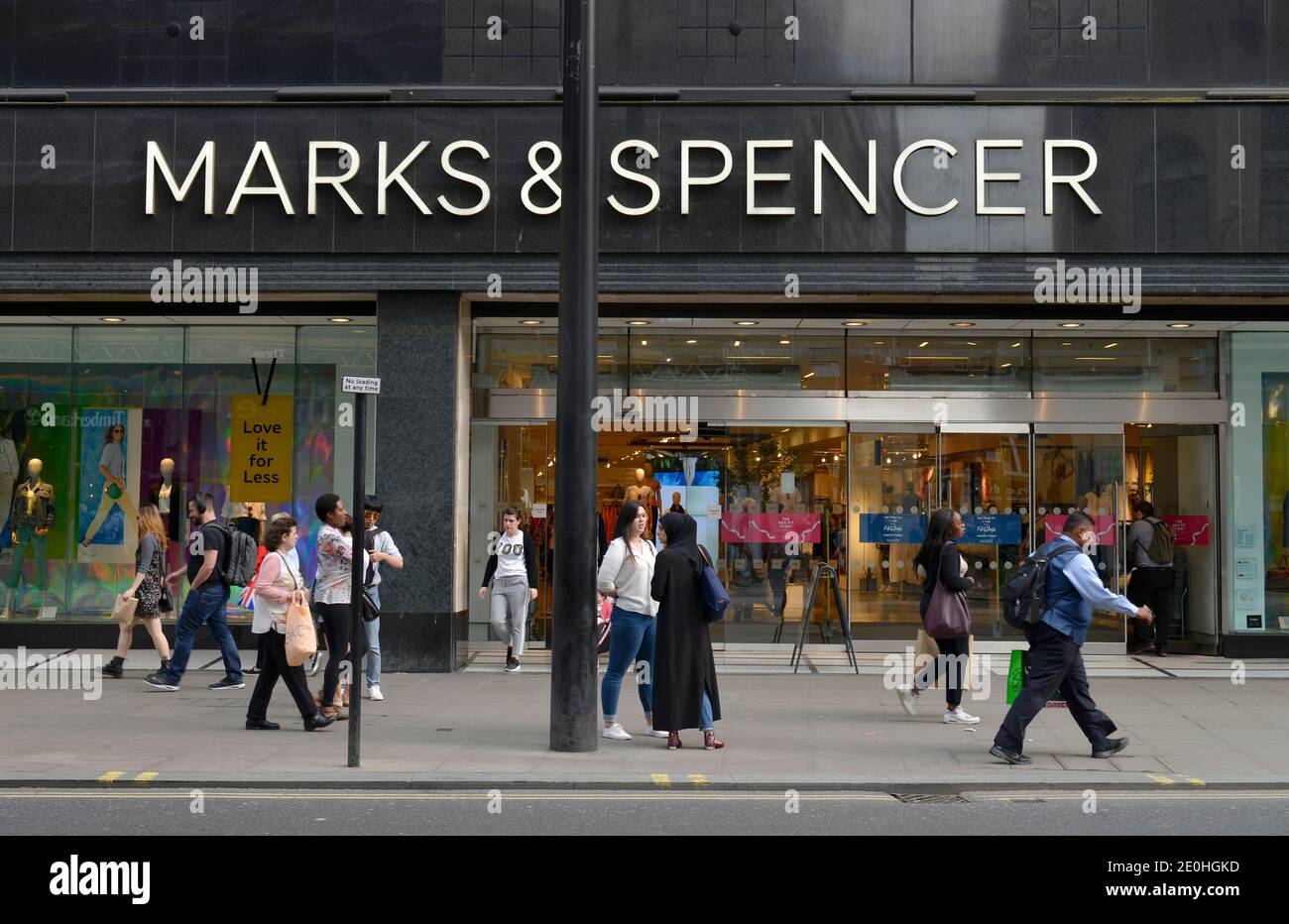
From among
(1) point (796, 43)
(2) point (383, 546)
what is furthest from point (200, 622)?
(1) point (796, 43)

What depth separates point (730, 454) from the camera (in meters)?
15.4

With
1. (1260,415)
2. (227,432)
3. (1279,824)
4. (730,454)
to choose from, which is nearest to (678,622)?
(1279,824)

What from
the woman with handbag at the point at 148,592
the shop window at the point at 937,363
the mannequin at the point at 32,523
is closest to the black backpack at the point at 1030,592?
the shop window at the point at 937,363

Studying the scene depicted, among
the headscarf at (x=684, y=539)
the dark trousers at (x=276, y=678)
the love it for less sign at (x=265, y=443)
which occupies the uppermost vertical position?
the love it for less sign at (x=265, y=443)

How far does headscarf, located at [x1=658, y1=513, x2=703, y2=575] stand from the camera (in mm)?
9719

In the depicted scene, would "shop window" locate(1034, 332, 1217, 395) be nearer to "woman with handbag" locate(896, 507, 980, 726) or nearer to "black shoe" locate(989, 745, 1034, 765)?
"woman with handbag" locate(896, 507, 980, 726)

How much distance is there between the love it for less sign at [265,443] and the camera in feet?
50.8

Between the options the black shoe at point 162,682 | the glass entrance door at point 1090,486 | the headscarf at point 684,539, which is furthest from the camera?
the glass entrance door at point 1090,486

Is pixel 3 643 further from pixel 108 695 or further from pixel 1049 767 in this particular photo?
pixel 1049 767

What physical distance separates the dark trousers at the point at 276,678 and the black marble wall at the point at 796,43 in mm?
6954

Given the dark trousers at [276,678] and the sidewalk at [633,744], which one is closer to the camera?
the sidewalk at [633,744]

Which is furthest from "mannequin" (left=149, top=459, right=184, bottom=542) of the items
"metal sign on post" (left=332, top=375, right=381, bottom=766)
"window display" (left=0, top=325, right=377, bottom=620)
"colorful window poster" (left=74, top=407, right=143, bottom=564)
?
"metal sign on post" (left=332, top=375, right=381, bottom=766)

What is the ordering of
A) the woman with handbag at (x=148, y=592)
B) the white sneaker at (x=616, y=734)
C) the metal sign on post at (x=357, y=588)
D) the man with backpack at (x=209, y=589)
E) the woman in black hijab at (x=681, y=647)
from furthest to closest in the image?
the woman with handbag at (x=148, y=592), the man with backpack at (x=209, y=589), the white sneaker at (x=616, y=734), the woman in black hijab at (x=681, y=647), the metal sign on post at (x=357, y=588)

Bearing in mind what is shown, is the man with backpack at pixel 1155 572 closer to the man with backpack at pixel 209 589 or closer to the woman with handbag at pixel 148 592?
the man with backpack at pixel 209 589
